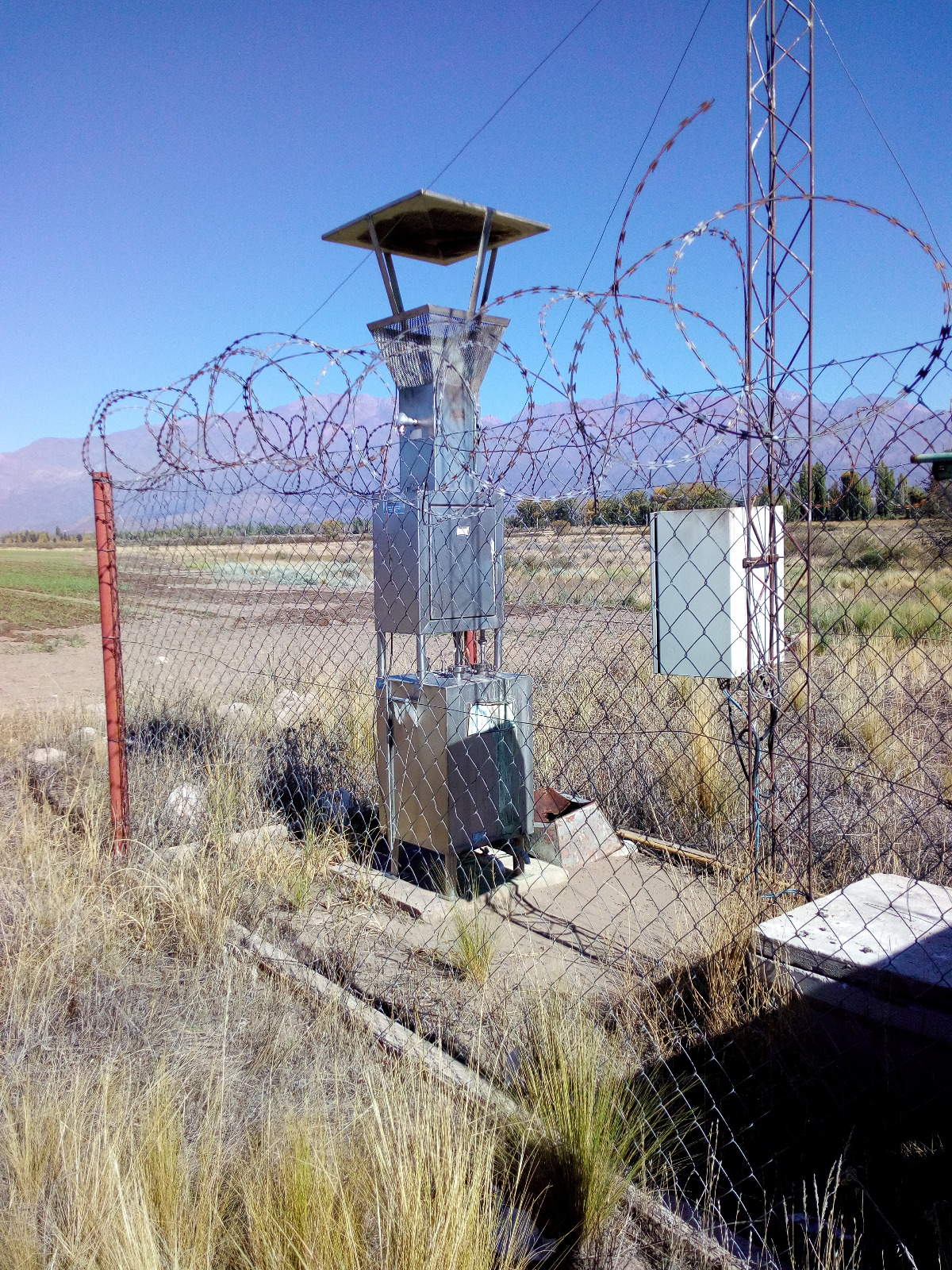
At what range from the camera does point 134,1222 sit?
5.82 ft

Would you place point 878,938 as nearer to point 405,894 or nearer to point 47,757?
point 405,894

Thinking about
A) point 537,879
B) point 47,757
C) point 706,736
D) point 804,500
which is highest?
point 804,500

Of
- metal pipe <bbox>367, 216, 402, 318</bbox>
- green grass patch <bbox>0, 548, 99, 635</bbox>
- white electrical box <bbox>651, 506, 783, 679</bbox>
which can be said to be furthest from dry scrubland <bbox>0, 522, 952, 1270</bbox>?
green grass patch <bbox>0, 548, 99, 635</bbox>

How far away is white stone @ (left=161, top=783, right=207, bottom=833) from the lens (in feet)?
15.2

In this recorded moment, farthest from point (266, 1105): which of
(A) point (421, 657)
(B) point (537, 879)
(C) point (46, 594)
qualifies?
(C) point (46, 594)

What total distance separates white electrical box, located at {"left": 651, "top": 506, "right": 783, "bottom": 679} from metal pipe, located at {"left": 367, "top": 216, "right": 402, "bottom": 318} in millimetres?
1631

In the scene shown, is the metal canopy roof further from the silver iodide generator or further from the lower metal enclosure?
the lower metal enclosure

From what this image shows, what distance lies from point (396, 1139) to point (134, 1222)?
1.86ft

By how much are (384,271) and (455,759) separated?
2.18m

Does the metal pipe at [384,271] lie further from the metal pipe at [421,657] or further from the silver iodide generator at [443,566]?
the metal pipe at [421,657]

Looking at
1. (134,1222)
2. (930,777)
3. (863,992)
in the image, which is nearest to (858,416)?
(863,992)

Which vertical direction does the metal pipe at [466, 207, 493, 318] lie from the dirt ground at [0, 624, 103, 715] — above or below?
above

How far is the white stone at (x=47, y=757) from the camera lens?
243 inches

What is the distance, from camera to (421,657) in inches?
159
